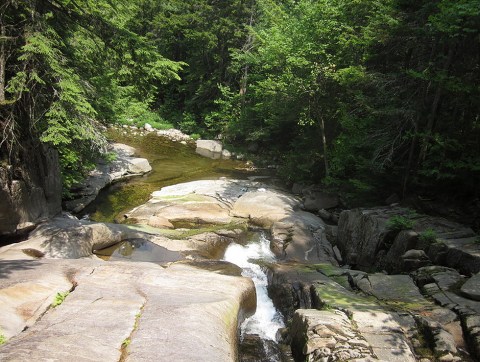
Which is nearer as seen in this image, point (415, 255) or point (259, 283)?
point (415, 255)

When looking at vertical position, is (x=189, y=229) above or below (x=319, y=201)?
below

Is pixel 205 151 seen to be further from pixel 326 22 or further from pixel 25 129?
pixel 25 129

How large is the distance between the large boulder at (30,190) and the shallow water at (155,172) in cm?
290

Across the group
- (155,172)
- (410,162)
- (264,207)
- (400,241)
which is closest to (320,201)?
(264,207)

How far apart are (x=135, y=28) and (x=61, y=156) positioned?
29.4 m

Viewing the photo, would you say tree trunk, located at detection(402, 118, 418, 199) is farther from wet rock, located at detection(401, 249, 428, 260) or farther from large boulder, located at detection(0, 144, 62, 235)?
large boulder, located at detection(0, 144, 62, 235)

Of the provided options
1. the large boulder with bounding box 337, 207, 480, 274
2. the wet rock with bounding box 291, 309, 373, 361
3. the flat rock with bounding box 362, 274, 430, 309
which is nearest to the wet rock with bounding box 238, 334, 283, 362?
the wet rock with bounding box 291, 309, 373, 361

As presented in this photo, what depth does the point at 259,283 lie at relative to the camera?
10.0 metres

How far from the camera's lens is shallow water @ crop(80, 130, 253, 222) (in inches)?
623

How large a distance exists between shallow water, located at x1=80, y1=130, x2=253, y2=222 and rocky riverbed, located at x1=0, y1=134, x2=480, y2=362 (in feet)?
10.4

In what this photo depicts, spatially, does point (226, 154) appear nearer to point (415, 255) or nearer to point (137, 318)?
point (415, 255)

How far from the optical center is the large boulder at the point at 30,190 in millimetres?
9539

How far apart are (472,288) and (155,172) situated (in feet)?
55.3

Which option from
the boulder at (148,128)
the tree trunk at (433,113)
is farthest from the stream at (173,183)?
the tree trunk at (433,113)
